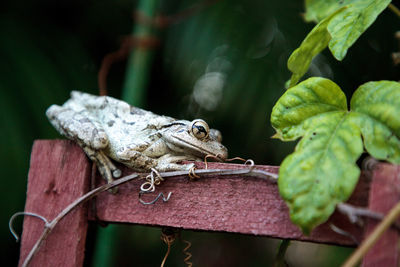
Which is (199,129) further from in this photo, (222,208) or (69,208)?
(69,208)

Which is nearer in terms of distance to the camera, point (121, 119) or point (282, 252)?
point (282, 252)

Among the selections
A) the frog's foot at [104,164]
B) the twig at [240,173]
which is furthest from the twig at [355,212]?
the frog's foot at [104,164]

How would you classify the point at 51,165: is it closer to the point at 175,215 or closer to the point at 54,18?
the point at 175,215

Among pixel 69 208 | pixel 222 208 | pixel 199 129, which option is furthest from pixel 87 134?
pixel 222 208

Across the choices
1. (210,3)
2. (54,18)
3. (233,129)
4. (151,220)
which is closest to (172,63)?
(210,3)

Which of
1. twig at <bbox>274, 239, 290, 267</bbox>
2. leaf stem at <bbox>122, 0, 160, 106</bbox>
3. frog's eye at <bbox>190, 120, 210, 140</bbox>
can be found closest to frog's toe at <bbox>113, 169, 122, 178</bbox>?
frog's eye at <bbox>190, 120, 210, 140</bbox>

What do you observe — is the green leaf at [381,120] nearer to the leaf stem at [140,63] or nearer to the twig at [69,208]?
the twig at [69,208]
